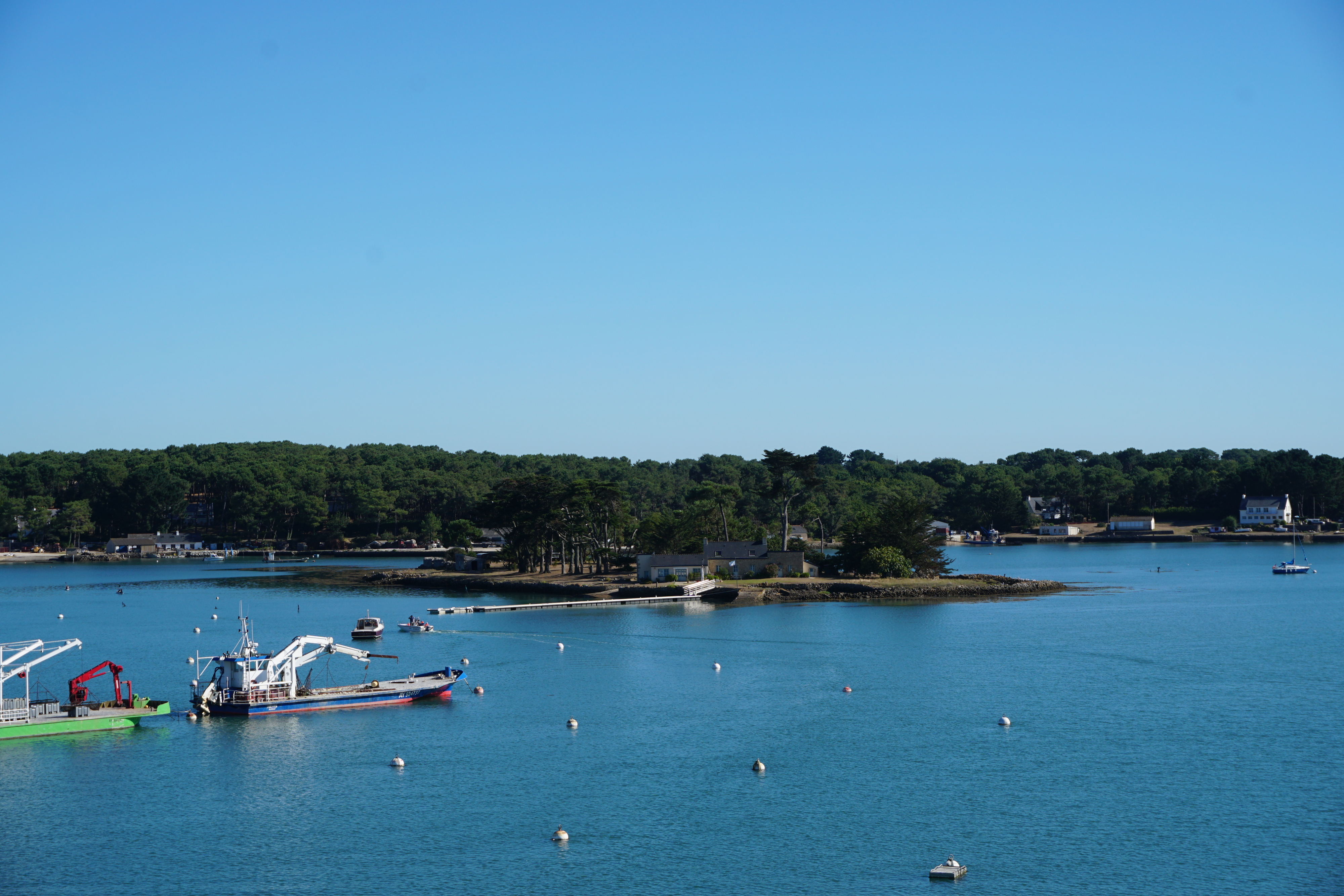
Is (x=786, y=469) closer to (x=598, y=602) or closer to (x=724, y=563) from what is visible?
(x=724, y=563)

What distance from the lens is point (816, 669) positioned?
63844mm

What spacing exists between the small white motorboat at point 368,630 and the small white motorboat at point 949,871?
56.6 metres

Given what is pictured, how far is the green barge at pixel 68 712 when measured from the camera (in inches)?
1881

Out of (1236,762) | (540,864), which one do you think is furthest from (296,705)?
(1236,762)

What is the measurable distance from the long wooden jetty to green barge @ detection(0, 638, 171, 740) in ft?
147

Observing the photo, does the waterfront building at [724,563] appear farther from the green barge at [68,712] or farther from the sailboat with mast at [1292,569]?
the green barge at [68,712]

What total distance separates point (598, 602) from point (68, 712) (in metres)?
57.5

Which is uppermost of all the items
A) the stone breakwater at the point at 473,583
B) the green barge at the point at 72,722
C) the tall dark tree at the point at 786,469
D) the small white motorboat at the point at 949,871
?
the tall dark tree at the point at 786,469

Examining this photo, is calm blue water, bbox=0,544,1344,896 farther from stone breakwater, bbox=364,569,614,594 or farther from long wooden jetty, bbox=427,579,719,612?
stone breakwater, bbox=364,569,614,594

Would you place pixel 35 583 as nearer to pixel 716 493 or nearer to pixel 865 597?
pixel 716 493

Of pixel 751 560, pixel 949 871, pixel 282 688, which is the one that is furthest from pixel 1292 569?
pixel 949 871

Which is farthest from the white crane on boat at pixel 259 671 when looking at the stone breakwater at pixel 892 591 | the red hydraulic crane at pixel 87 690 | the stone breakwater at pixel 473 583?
Result: the stone breakwater at pixel 892 591

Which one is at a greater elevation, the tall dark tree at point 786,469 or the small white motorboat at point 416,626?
the tall dark tree at point 786,469

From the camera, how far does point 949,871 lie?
1230 inches
